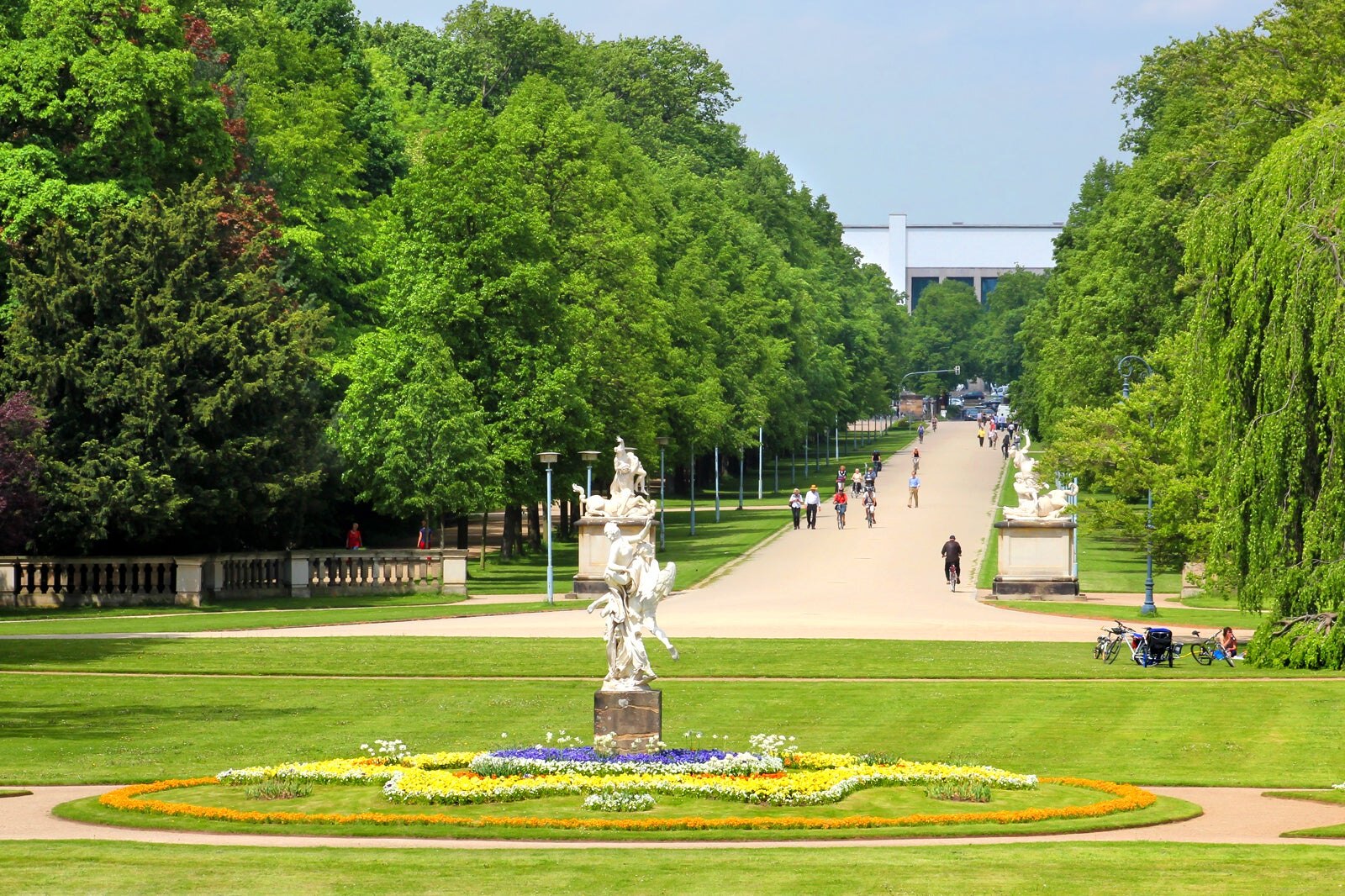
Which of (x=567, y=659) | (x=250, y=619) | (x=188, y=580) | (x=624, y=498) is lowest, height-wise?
(x=567, y=659)

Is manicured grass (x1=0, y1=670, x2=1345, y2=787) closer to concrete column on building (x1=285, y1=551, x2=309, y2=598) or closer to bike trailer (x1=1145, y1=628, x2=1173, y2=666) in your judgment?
bike trailer (x1=1145, y1=628, x2=1173, y2=666)

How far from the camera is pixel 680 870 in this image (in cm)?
1816

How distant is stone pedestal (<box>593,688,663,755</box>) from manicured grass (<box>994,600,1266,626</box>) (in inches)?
872

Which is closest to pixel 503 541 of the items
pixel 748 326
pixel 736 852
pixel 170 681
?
pixel 748 326

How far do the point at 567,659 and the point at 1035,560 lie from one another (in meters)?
21.0

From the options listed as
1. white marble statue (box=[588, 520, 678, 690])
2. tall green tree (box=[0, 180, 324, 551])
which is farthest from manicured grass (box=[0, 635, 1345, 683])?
white marble statue (box=[588, 520, 678, 690])

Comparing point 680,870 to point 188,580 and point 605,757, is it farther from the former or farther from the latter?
point 188,580

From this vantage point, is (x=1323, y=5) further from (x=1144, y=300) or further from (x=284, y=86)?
(x=284, y=86)

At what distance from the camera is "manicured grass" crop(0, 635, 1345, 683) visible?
35.6 m

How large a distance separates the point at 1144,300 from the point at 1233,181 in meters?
16.9

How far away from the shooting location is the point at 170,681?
112 feet

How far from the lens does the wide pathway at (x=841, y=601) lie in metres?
44.0

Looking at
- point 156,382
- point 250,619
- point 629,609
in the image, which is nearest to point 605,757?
point 629,609

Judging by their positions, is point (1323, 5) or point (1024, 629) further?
point (1323, 5)
